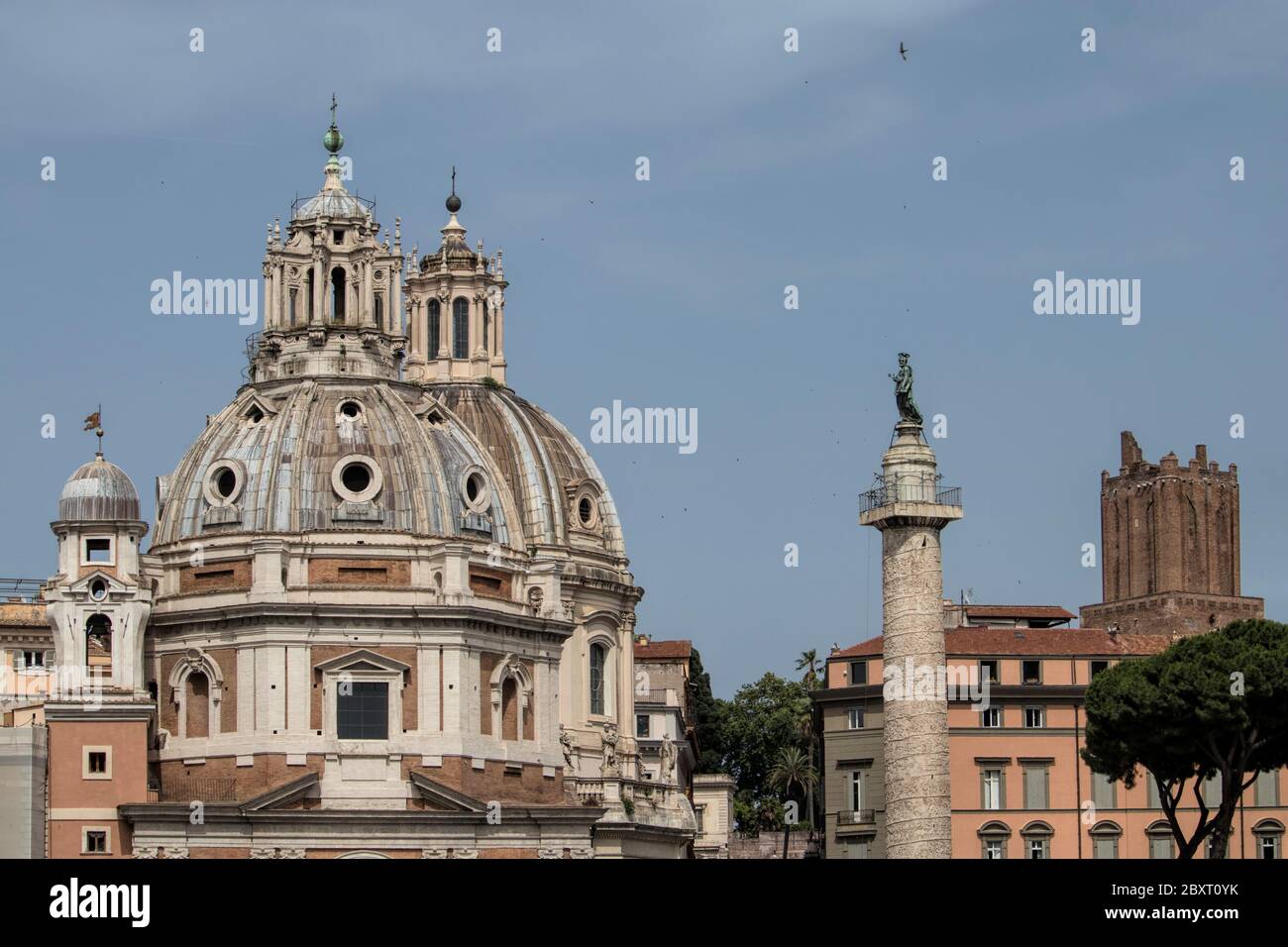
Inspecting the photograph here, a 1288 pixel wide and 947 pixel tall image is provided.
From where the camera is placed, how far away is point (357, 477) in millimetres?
94812

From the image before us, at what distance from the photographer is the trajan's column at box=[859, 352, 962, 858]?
293ft

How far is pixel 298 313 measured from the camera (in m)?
100

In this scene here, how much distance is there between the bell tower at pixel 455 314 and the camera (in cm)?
11144

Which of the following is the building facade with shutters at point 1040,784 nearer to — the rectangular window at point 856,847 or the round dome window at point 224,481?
the rectangular window at point 856,847

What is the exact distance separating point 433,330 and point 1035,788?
92.1 ft

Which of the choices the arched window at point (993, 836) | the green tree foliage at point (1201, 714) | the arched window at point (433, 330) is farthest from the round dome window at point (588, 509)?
the green tree foliage at point (1201, 714)

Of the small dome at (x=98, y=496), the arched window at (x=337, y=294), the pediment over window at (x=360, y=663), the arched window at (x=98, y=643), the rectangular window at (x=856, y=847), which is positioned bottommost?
the rectangular window at (x=856, y=847)

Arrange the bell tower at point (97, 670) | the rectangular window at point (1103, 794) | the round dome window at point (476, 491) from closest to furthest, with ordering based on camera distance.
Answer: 1. the bell tower at point (97, 670)
2. the round dome window at point (476, 491)
3. the rectangular window at point (1103, 794)

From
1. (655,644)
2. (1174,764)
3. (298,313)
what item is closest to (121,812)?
(298,313)

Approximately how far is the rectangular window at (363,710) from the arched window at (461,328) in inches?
857
